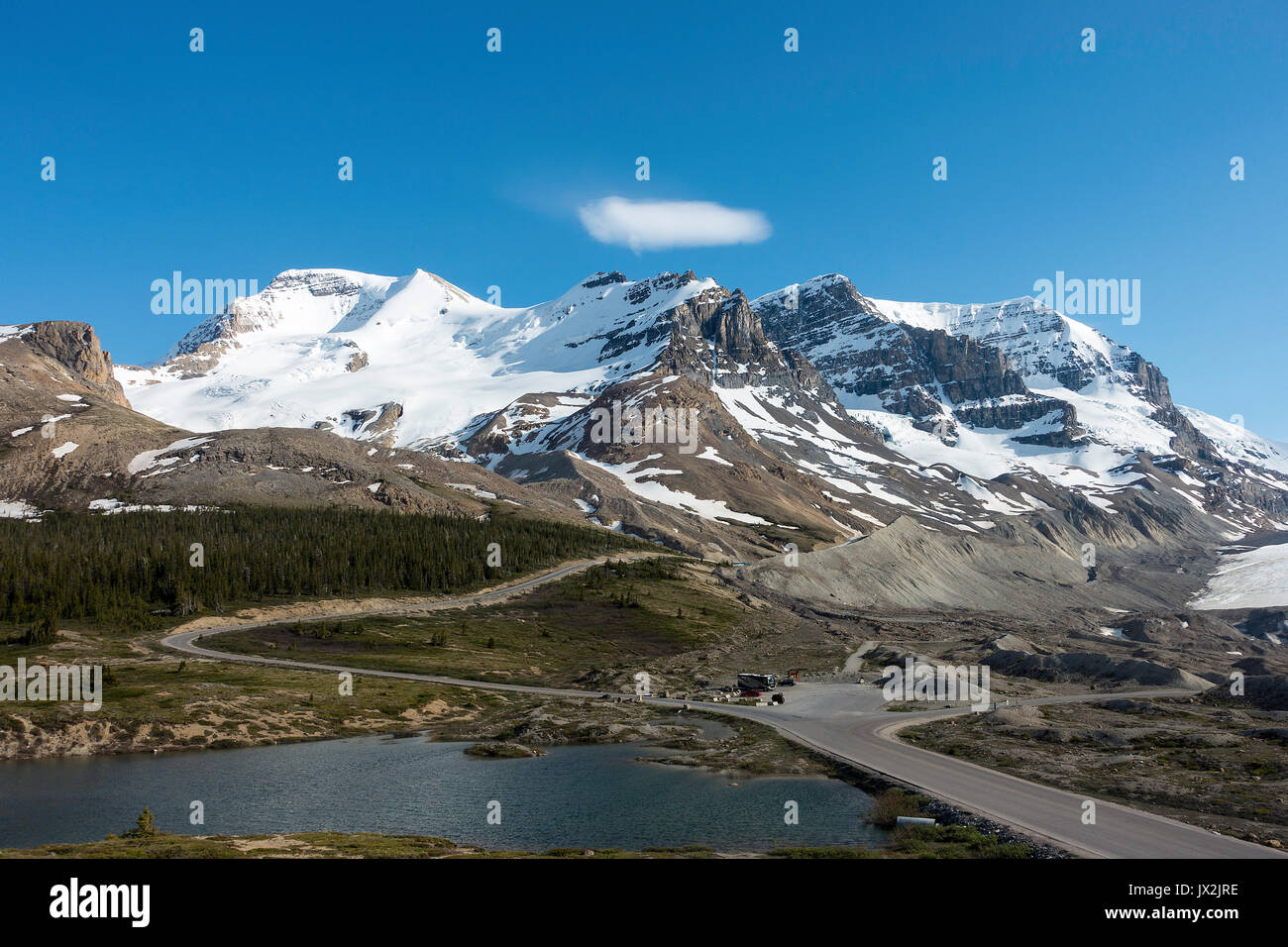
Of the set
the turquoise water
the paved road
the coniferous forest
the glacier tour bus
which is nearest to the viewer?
the paved road

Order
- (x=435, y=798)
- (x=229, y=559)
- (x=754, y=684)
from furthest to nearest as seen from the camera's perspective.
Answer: (x=229, y=559) → (x=754, y=684) → (x=435, y=798)

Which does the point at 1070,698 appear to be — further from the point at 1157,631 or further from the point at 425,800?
the point at 1157,631

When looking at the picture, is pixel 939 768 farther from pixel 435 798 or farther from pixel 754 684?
pixel 754 684

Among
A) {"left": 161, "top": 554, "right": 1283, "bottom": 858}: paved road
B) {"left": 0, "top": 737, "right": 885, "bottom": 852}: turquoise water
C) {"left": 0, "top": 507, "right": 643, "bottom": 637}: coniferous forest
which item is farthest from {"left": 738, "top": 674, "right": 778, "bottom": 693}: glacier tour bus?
{"left": 0, "top": 507, "right": 643, "bottom": 637}: coniferous forest

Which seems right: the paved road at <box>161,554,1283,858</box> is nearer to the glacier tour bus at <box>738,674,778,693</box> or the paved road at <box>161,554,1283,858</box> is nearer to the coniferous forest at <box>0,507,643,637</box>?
the glacier tour bus at <box>738,674,778,693</box>

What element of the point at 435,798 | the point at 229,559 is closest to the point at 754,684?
the point at 435,798
